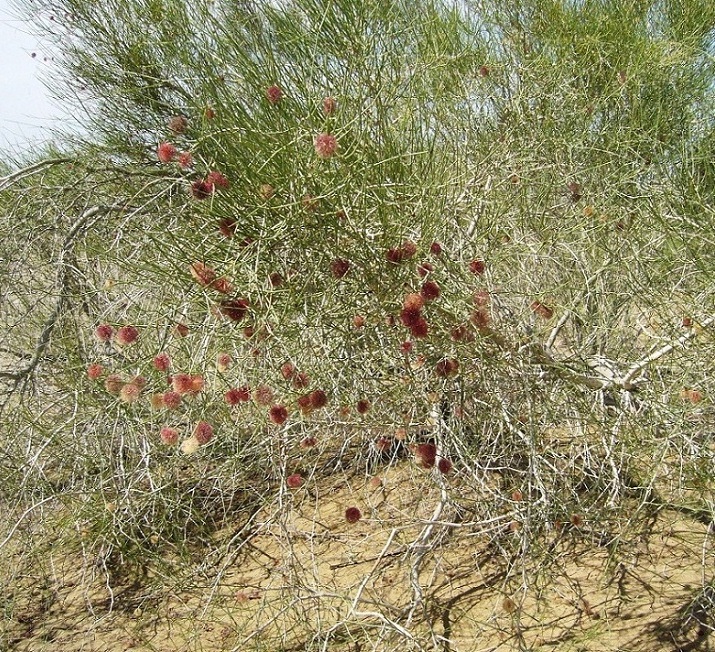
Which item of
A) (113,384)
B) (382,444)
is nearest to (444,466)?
(382,444)

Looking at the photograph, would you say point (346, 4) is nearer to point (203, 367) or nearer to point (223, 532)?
point (203, 367)

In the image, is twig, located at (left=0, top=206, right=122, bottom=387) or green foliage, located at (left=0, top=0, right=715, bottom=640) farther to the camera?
twig, located at (left=0, top=206, right=122, bottom=387)

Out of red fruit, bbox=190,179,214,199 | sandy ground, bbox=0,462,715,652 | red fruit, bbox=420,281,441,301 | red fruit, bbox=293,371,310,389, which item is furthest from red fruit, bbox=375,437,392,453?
red fruit, bbox=190,179,214,199

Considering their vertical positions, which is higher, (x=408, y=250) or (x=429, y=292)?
(x=408, y=250)

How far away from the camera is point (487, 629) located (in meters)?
2.58

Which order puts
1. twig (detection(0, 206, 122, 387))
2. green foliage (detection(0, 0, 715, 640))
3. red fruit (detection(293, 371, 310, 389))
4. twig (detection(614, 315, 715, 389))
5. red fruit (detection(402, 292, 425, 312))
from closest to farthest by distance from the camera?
red fruit (detection(402, 292, 425, 312)) → red fruit (detection(293, 371, 310, 389)) → green foliage (detection(0, 0, 715, 640)) → twig (detection(614, 315, 715, 389)) → twig (detection(0, 206, 122, 387))

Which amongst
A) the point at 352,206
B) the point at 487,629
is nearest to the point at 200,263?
the point at 352,206

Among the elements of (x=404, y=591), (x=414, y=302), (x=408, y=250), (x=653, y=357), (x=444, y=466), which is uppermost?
(x=408, y=250)

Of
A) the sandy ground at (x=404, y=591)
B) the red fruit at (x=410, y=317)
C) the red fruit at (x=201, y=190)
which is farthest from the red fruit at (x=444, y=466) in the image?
the red fruit at (x=201, y=190)

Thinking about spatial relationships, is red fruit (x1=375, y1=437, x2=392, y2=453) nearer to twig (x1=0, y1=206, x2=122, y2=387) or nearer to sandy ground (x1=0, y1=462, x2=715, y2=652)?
sandy ground (x1=0, y1=462, x2=715, y2=652)

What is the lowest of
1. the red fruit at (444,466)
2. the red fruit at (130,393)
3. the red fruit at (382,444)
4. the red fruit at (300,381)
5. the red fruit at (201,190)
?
the red fruit at (444,466)

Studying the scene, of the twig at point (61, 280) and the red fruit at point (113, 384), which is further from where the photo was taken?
the twig at point (61, 280)

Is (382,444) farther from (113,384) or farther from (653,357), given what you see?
(113,384)

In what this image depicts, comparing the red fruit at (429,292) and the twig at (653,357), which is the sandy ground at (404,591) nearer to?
the twig at (653,357)
